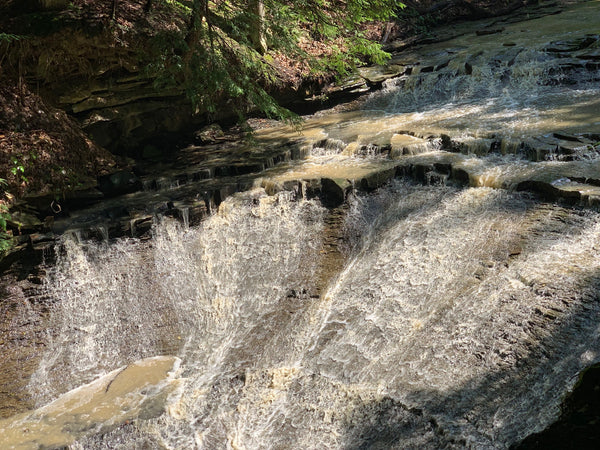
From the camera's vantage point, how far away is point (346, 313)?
6.15 m

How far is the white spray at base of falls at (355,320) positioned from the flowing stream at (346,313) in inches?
0.8

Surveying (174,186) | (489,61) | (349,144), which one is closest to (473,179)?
(349,144)

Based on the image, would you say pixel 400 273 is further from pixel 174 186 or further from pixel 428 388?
pixel 174 186

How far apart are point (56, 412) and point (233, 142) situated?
23.1 feet

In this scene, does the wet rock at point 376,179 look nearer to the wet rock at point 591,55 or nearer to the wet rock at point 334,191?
the wet rock at point 334,191

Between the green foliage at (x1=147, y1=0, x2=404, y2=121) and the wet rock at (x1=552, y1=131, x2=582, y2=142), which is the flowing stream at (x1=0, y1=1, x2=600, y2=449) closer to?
the wet rock at (x1=552, y1=131, x2=582, y2=142)

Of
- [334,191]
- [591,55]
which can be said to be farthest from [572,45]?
[334,191]

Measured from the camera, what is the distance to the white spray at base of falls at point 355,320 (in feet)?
14.6

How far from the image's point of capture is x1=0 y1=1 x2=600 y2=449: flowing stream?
4.54m

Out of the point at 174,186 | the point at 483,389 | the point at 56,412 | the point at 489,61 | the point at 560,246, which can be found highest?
the point at 489,61

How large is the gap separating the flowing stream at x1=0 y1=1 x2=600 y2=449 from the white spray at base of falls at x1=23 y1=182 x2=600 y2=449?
2 centimetres

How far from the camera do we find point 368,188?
8.12 meters

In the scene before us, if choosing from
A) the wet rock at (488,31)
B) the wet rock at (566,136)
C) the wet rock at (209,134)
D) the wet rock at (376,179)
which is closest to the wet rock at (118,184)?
the wet rock at (209,134)

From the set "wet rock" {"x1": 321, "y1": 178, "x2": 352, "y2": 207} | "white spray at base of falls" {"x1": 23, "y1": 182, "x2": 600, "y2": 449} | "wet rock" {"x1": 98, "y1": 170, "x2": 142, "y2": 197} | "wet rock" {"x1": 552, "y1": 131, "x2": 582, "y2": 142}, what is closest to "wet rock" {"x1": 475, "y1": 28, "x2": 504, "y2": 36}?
"wet rock" {"x1": 552, "y1": 131, "x2": 582, "y2": 142}
